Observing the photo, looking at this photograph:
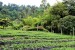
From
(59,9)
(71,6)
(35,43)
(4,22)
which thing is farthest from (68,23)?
(35,43)

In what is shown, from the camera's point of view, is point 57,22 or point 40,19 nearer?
point 57,22

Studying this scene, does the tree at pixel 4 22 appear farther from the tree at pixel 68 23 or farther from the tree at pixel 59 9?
the tree at pixel 68 23

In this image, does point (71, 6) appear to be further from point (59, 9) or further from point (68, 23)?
point (68, 23)

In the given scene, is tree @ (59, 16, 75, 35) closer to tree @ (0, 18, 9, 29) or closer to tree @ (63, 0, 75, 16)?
tree @ (63, 0, 75, 16)

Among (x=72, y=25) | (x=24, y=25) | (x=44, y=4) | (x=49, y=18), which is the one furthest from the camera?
(x=44, y=4)

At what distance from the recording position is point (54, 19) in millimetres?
34438

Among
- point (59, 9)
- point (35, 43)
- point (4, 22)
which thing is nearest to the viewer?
point (35, 43)

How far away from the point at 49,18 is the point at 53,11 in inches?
79.4

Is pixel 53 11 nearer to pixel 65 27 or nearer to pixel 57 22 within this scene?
pixel 57 22

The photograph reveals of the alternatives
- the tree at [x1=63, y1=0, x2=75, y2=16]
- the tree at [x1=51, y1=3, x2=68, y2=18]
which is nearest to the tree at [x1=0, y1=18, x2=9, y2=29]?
the tree at [x1=51, y1=3, x2=68, y2=18]

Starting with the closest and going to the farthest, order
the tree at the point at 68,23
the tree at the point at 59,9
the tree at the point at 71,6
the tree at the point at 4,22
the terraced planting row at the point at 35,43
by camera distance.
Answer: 1. the terraced planting row at the point at 35,43
2. the tree at the point at 68,23
3. the tree at the point at 71,6
4. the tree at the point at 59,9
5. the tree at the point at 4,22

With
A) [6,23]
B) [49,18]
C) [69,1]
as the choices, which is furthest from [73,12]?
[6,23]

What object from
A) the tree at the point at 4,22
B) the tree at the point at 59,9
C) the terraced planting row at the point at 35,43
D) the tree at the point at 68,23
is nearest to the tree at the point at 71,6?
the tree at the point at 59,9

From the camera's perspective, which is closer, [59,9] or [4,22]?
[59,9]
